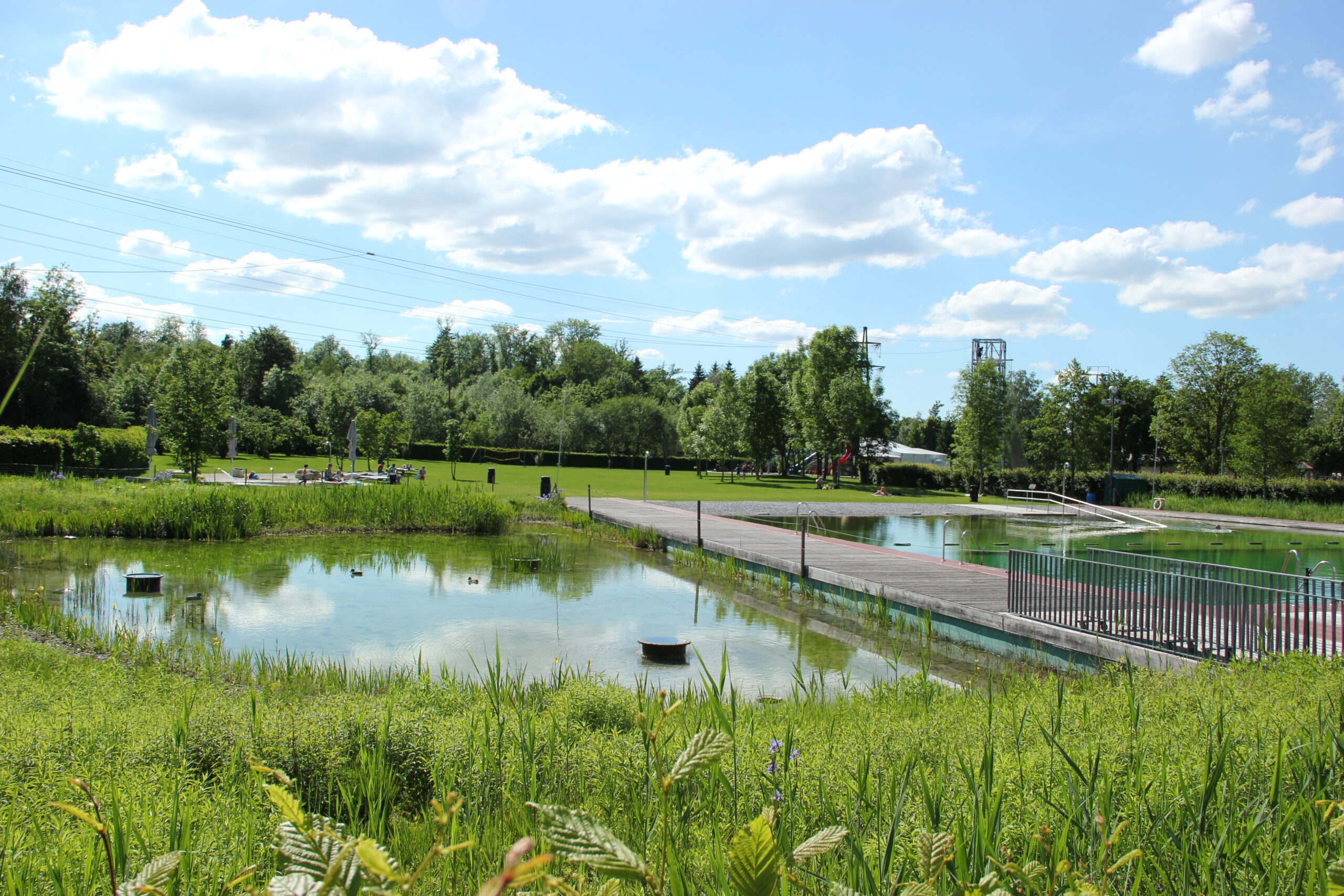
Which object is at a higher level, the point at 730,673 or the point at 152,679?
the point at 152,679

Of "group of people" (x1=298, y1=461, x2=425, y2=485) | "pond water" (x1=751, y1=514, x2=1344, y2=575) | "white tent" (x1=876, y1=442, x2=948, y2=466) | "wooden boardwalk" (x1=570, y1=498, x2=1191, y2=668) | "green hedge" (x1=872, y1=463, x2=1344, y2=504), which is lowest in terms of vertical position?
"pond water" (x1=751, y1=514, x2=1344, y2=575)

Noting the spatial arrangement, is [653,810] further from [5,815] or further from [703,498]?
[703,498]

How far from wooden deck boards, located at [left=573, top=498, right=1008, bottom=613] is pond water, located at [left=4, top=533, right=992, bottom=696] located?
98cm

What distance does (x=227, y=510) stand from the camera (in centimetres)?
1827

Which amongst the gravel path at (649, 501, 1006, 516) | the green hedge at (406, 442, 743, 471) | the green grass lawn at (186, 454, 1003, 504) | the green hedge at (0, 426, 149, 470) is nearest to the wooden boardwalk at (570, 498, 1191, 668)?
the gravel path at (649, 501, 1006, 516)

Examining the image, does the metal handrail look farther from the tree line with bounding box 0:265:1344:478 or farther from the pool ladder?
the tree line with bounding box 0:265:1344:478

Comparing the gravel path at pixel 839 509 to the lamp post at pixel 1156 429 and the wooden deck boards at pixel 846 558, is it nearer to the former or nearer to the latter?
the wooden deck boards at pixel 846 558

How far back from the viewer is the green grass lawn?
113 ft

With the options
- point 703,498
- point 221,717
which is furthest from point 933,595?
point 703,498

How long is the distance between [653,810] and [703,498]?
30.0m

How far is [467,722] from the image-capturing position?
417 cm

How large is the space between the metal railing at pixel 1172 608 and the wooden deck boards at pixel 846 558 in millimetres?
825

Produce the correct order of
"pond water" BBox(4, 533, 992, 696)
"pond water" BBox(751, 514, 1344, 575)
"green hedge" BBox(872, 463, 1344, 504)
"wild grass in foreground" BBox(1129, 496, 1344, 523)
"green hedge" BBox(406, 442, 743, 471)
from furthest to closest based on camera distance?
1. "green hedge" BBox(406, 442, 743, 471)
2. "green hedge" BBox(872, 463, 1344, 504)
3. "wild grass in foreground" BBox(1129, 496, 1344, 523)
4. "pond water" BBox(751, 514, 1344, 575)
5. "pond water" BBox(4, 533, 992, 696)

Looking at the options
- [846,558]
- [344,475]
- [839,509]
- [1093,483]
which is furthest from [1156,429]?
[344,475]
